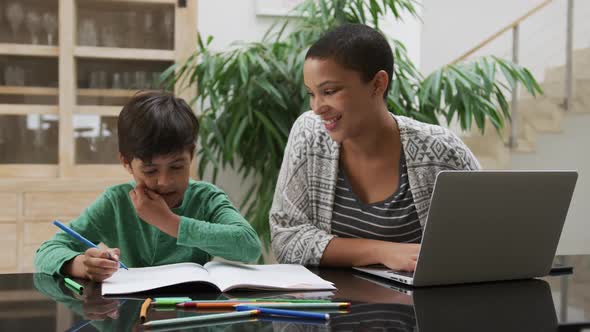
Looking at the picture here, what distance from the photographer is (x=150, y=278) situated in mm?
1070

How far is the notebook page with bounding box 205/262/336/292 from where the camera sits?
3.34 feet

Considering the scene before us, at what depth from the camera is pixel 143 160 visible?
1.22 meters

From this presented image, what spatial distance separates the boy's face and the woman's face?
12.1 inches

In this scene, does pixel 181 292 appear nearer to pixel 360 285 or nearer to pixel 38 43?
pixel 360 285

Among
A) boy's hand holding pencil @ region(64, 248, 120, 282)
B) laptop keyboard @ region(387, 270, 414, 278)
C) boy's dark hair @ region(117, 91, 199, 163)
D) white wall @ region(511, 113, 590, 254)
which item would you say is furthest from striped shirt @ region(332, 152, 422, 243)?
white wall @ region(511, 113, 590, 254)

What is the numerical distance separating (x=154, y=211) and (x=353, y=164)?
52 centimetres

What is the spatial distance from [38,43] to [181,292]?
7.20ft

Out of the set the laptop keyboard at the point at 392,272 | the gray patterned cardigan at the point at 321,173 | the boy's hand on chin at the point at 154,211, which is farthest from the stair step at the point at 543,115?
the boy's hand on chin at the point at 154,211

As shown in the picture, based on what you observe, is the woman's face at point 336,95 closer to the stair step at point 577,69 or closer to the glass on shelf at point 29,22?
the glass on shelf at point 29,22

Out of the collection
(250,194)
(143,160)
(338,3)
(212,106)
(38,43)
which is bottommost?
(250,194)

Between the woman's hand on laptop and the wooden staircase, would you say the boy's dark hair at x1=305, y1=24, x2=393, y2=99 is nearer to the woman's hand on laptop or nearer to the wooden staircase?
the woman's hand on laptop

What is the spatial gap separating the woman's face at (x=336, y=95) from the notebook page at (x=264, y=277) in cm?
34

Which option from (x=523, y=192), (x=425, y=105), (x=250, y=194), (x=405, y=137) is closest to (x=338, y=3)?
(x=425, y=105)

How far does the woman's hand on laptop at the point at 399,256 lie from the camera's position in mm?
1208
